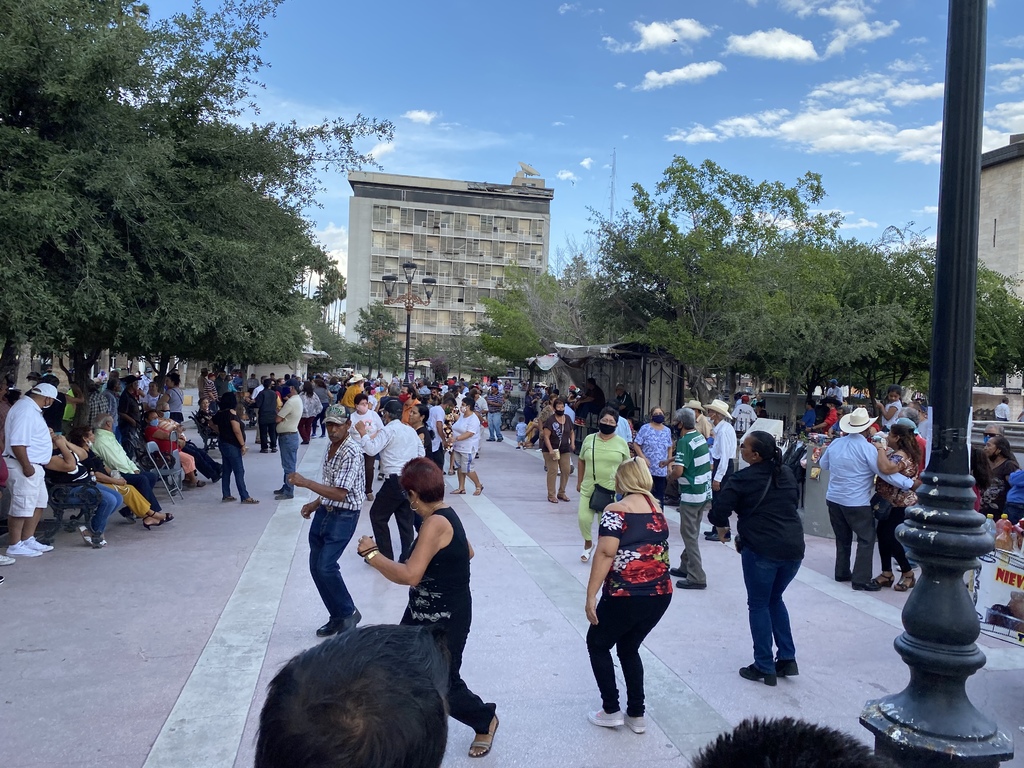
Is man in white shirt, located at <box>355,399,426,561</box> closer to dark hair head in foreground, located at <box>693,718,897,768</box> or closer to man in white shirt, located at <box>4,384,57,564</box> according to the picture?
man in white shirt, located at <box>4,384,57,564</box>

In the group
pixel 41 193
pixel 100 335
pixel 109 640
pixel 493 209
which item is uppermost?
pixel 493 209

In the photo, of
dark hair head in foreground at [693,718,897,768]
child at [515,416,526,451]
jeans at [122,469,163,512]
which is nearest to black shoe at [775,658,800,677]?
dark hair head in foreground at [693,718,897,768]

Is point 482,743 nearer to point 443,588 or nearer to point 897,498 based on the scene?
point 443,588

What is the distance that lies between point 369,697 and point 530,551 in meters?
8.13

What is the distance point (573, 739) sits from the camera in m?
4.61

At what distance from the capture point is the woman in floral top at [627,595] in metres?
4.51

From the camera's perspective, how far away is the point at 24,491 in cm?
816

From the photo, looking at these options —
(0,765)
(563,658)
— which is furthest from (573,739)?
(0,765)

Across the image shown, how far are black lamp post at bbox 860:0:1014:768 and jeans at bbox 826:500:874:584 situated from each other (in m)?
4.07

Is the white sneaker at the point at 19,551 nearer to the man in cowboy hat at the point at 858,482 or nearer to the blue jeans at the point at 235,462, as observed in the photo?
the blue jeans at the point at 235,462

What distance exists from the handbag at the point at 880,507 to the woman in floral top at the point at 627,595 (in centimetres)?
437

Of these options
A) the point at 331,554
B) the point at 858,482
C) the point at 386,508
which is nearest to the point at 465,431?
the point at 386,508

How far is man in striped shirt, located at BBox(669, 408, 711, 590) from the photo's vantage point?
7.91 m

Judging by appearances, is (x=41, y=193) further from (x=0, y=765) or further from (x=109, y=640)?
(x=0, y=765)
